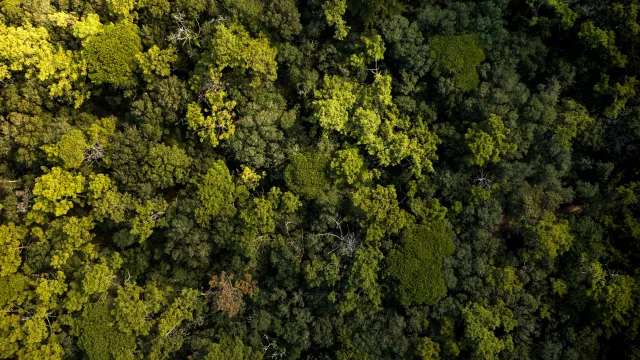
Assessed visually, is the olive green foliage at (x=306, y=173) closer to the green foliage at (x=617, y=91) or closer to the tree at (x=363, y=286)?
the tree at (x=363, y=286)

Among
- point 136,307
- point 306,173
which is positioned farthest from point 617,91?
point 136,307

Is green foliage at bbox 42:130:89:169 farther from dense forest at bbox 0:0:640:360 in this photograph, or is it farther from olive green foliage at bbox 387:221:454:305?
olive green foliage at bbox 387:221:454:305

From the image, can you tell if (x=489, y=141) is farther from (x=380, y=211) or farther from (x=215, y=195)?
(x=215, y=195)

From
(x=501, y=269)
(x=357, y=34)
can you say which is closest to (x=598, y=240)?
(x=501, y=269)

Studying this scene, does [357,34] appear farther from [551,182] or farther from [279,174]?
[551,182]

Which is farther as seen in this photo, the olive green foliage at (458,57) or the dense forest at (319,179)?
the olive green foliage at (458,57)

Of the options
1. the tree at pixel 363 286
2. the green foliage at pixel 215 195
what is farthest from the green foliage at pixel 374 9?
the tree at pixel 363 286
